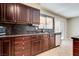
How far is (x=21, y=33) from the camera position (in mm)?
4668

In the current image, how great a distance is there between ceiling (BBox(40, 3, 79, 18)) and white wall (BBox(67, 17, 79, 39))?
0.82 feet

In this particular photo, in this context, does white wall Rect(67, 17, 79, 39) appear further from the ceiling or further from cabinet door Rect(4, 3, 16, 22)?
cabinet door Rect(4, 3, 16, 22)

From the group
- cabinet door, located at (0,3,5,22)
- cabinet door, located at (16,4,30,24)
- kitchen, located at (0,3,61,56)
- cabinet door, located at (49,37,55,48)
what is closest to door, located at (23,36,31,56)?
kitchen, located at (0,3,61,56)

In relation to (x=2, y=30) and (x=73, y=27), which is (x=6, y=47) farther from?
(x=73, y=27)

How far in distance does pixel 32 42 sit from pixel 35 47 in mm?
317

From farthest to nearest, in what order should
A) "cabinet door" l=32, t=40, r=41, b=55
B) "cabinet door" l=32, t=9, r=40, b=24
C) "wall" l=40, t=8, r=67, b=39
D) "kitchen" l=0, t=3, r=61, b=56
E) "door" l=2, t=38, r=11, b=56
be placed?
1. "wall" l=40, t=8, r=67, b=39
2. "cabinet door" l=32, t=9, r=40, b=24
3. "cabinet door" l=32, t=40, r=41, b=55
4. "kitchen" l=0, t=3, r=61, b=56
5. "door" l=2, t=38, r=11, b=56

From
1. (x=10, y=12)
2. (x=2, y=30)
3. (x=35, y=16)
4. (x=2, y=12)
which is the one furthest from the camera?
(x=35, y=16)

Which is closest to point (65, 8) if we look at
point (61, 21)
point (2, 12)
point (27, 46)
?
point (61, 21)

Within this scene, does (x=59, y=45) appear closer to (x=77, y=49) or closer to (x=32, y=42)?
(x=32, y=42)

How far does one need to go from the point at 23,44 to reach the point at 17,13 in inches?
38.0

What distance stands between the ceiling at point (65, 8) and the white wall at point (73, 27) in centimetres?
25

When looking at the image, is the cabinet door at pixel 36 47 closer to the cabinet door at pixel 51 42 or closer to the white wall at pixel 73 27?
the cabinet door at pixel 51 42

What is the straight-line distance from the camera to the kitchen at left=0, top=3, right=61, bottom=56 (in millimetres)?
3445

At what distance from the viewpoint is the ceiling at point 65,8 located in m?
5.75
